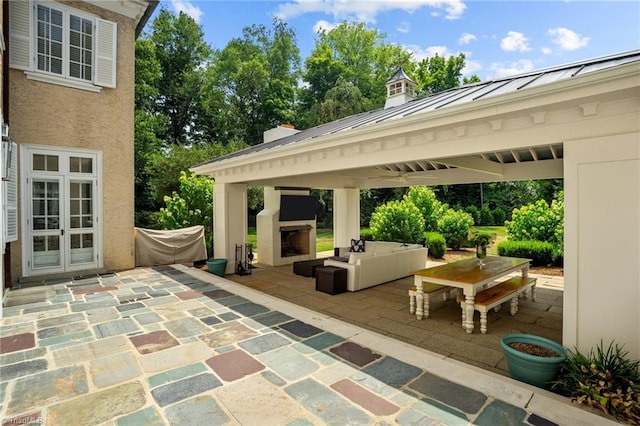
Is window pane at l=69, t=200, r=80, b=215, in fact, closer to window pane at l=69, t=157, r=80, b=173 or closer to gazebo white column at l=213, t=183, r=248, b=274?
window pane at l=69, t=157, r=80, b=173

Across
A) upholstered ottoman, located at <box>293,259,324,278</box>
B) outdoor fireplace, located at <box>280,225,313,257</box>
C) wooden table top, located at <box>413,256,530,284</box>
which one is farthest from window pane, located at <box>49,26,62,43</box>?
wooden table top, located at <box>413,256,530,284</box>

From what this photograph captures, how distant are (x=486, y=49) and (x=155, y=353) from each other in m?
12.0

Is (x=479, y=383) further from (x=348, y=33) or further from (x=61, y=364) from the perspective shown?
(x=348, y=33)

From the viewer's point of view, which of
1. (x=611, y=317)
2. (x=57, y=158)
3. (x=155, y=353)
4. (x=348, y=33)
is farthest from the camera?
(x=348, y=33)

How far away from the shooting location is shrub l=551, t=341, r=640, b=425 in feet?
8.22

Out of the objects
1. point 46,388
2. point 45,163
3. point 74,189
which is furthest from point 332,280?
point 45,163

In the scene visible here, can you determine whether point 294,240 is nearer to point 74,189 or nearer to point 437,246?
point 437,246

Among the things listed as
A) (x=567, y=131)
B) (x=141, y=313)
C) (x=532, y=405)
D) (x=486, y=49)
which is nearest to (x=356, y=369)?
(x=532, y=405)

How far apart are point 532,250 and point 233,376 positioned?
392 inches

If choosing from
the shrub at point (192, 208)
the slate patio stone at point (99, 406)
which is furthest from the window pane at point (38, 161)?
the slate patio stone at point (99, 406)

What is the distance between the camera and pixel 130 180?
8.43 metres

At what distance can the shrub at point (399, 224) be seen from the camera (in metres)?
12.2

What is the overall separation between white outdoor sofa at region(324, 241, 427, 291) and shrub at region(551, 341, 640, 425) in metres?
3.41

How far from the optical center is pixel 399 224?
1232 cm
